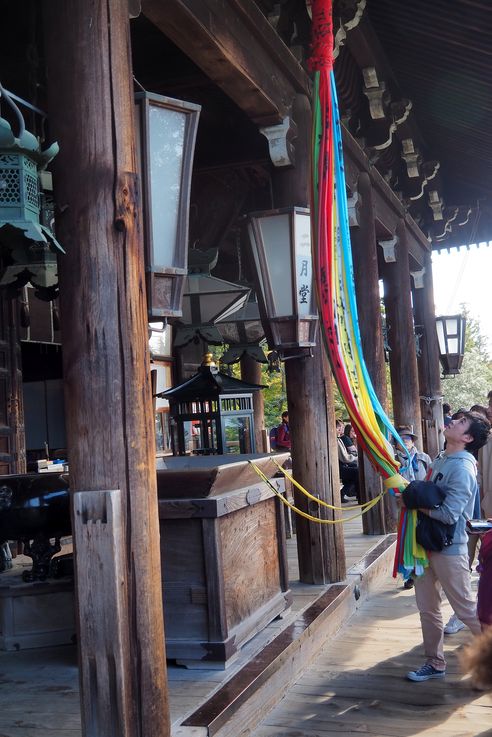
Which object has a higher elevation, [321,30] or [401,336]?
[321,30]

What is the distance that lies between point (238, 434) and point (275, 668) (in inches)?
100

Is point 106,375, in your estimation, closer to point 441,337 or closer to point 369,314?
point 369,314

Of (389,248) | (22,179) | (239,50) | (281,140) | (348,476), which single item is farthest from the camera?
(348,476)

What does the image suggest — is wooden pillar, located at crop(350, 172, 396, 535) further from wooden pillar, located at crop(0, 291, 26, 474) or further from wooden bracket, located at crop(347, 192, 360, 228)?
wooden pillar, located at crop(0, 291, 26, 474)

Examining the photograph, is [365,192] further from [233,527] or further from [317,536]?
[233,527]

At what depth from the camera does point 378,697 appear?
386 centimetres

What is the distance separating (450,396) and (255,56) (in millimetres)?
23785

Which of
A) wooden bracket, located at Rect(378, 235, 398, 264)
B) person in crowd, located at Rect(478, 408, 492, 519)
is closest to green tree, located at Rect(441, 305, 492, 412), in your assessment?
wooden bracket, located at Rect(378, 235, 398, 264)

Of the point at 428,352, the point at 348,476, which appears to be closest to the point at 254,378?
the point at 348,476

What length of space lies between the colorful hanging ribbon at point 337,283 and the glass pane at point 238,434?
233cm

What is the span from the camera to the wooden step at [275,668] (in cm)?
313

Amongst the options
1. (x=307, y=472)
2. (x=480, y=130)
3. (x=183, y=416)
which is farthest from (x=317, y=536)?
(x=480, y=130)

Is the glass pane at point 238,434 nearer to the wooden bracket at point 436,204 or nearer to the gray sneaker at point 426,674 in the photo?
the gray sneaker at point 426,674

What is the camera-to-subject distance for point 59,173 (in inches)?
112
